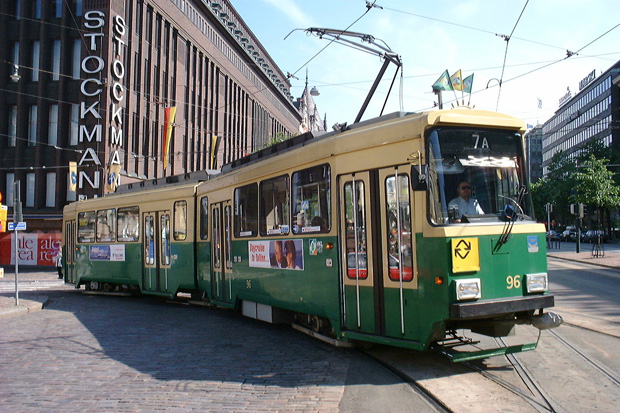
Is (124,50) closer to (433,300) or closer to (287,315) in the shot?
(287,315)

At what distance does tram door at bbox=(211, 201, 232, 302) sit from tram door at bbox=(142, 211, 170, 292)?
248 centimetres

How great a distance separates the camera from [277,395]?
6168 millimetres

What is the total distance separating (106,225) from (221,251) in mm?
6606

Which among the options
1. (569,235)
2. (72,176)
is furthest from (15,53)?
(569,235)

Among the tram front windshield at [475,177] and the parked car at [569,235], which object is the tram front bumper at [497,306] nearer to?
the tram front windshield at [475,177]

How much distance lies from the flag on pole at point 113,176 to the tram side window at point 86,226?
15.3 m

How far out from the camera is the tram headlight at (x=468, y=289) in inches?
248

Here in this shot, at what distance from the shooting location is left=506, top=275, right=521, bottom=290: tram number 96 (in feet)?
21.8

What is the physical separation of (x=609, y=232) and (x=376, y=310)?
2304 inches

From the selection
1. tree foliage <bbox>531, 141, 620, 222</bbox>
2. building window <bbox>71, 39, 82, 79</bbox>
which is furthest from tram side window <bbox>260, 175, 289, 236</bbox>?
building window <bbox>71, 39, 82, 79</bbox>

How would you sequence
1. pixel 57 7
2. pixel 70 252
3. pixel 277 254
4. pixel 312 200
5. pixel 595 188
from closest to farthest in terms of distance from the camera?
1. pixel 312 200
2. pixel 277 254
3. pixel 70 252
4. pixel 595 188
5. pixel 57 7

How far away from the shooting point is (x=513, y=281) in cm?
670

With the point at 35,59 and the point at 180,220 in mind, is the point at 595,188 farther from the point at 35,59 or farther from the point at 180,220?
the point at 35,59

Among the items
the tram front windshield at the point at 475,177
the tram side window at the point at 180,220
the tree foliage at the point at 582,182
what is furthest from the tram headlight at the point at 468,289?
the tree foliage at the point at 582,182
